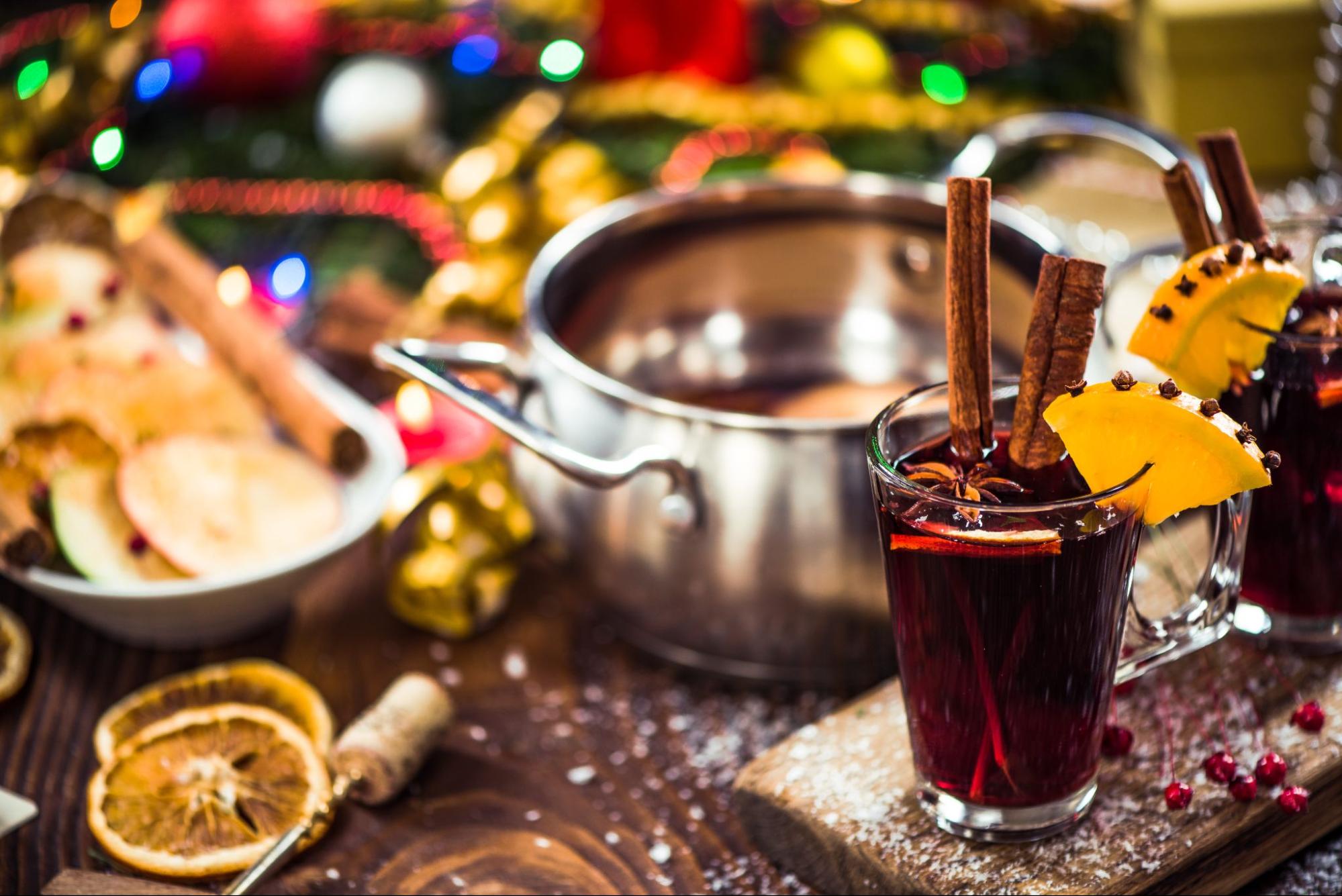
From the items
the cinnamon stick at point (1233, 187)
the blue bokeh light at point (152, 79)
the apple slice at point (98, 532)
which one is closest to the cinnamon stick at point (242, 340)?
the apple slice at point (98, 532)

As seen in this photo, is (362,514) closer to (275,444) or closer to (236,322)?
(275,444)

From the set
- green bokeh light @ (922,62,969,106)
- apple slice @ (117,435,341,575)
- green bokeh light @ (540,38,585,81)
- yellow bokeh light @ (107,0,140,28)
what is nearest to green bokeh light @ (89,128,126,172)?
yellow bokeh light @ (107,0,140,28)

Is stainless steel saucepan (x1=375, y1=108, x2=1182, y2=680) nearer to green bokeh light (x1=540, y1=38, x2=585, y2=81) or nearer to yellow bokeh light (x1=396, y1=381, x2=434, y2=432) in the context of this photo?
yellow bokeh light (x1=396, y1=381, x2=434, y2=432)

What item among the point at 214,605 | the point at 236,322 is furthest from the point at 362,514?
the point at 236,322

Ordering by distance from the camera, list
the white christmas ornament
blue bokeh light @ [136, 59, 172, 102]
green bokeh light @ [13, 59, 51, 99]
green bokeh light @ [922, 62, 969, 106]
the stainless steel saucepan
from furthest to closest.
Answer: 1. green bokeh light @ [922, 62, 969, 106]
2. the white christmas ornament
3. blue bokeh light @ [136, 59, 172, 102]
4. green bokeh light @ [13, 59, 51, 99]
5. the stainless steel saucepan

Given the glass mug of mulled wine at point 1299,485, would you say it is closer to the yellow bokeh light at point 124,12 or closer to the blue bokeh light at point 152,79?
the yellow bokeh light at point 124,12
